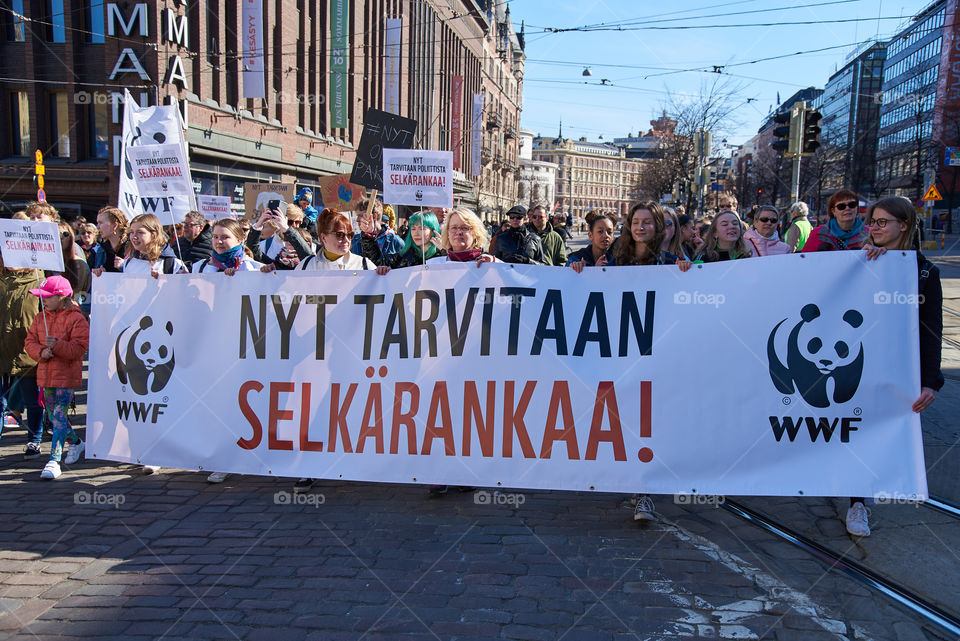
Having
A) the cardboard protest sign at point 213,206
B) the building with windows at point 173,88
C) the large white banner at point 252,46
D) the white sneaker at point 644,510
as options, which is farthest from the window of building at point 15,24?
the white sneaker at point 644,510

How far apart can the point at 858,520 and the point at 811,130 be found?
35.5 feet

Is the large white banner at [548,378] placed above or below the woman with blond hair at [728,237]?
below

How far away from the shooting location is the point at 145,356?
5445 mm

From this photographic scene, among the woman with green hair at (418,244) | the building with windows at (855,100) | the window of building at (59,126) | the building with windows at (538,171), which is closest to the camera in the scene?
the woman with green hair at (418,244)

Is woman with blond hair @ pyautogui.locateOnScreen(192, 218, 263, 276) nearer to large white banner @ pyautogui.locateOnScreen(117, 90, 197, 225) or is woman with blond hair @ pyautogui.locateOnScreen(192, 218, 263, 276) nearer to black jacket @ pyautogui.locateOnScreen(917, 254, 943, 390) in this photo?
large white banner @ pyautogui.locateOnScreen(117, 90, 197, 225)

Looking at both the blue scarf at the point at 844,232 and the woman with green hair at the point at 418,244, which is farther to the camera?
the woman with green hair at the point at 418,244

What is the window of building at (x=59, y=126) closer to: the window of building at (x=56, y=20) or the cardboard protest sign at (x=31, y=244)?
the window of building at (x=56, y=20)

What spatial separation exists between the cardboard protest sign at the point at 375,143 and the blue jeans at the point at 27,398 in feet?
14.6

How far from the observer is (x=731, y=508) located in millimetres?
5027

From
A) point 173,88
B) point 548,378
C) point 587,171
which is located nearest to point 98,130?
point 173,88

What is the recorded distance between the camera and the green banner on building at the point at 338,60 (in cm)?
2981

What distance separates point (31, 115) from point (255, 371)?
20618 mm

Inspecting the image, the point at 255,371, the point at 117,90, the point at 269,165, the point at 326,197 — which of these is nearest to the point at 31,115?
the point at 117,90

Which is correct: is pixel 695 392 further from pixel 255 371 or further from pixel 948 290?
pixel 948 290
